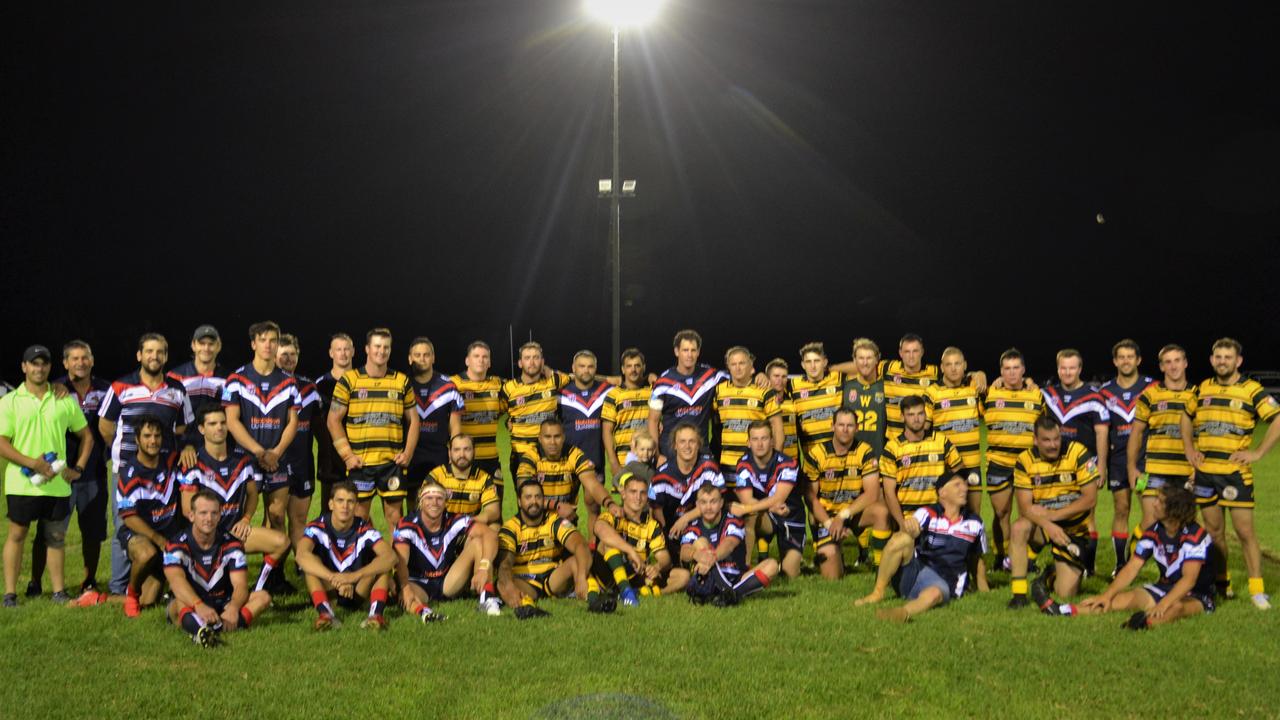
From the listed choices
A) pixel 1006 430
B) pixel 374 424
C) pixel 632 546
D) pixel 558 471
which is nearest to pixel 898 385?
pixel 1006 430

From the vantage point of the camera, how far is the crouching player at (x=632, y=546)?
654 centimetres

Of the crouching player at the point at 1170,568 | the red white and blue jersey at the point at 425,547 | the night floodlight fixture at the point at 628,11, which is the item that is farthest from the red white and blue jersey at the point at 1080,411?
the night floodlight fixture at the point at 628,11

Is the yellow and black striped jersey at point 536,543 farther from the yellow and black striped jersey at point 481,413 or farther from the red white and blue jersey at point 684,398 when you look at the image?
the red white and blue jersey at point 684,398

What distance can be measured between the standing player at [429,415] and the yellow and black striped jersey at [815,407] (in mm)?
2934

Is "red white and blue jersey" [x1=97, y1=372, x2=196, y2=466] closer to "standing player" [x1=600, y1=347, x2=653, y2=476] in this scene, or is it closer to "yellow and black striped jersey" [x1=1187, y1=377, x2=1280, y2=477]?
"standing player" [x1=600, y1=347, x2=653, y2=476]

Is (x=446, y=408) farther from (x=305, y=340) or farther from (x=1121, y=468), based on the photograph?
(x=305, y=340)

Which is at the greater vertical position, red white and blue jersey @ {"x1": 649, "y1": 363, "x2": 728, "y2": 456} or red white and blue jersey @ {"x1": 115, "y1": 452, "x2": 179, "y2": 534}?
red white and blue jersey @ {"x1": 649, "y1": 363, "x2": 728, "y2": 456}

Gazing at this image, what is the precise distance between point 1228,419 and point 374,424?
6.46 meters

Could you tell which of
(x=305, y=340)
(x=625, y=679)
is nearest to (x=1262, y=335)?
(x=305, y=340)

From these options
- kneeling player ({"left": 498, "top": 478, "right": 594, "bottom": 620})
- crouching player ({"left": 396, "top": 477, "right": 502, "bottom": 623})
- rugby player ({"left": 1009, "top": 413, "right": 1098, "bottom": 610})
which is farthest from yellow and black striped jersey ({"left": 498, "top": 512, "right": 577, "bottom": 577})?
rugby player ({"left": 1009, "top": 413, "right": 1098, "bottom": 610})

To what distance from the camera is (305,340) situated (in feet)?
122

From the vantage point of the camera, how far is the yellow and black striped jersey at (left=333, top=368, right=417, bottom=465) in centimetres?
705

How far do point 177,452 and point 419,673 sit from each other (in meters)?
2.96

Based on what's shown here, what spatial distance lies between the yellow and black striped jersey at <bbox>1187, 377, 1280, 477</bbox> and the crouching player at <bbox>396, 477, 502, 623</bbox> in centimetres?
535
